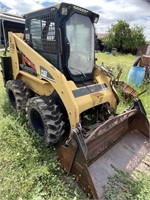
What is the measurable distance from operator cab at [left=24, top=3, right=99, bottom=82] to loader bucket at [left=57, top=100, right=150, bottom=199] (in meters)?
1.06

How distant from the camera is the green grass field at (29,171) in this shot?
7.99 feet

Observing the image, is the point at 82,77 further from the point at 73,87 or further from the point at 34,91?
the point at 34,91

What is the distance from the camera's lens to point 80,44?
3.44 m

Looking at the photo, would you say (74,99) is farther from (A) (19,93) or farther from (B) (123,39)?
(B) (123,39)

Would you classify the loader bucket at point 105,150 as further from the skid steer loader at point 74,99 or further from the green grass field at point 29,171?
the green grass field at point 29,171

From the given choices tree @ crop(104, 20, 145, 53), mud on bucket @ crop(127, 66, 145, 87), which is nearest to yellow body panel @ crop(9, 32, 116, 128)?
mud on bucket @ crop(127, 66, 145, 87)

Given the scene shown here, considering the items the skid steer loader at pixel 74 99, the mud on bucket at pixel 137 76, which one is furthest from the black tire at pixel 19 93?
the mud on bucket at pixel 137 76

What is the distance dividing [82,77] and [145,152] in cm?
160

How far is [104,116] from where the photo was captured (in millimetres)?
3656

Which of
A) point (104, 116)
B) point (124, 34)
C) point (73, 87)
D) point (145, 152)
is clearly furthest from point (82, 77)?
point (124, 34)

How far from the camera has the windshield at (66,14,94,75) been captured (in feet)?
10.6

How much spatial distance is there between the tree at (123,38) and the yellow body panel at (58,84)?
2757 cm

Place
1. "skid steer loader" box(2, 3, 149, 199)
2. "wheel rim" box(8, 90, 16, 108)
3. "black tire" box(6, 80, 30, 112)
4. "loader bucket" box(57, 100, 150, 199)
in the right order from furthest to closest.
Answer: "wheel rim" box(8, 90, 16, 108)
"black tire" box(6, 80, 30, 112)
"skid steer loader" box(2, 3, 149, 199)
"loader bucket" box(57, 100, 150, 199)

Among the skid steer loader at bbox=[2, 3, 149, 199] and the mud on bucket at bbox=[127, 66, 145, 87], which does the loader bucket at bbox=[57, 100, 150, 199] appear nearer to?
the skid steer loader at bbox=[2, 3, 149, 199]
